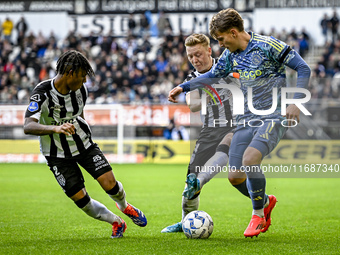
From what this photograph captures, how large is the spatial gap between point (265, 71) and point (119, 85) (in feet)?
54.0

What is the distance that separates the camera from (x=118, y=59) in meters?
23.2

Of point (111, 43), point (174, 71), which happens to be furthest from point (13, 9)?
point (174, 71)

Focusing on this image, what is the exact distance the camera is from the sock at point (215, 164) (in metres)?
5.97

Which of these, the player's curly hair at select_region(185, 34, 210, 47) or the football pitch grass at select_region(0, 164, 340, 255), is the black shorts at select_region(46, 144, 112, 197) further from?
the player's curly hair at select_region(185, 34, 210, 47)

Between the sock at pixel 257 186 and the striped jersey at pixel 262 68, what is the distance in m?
0.56

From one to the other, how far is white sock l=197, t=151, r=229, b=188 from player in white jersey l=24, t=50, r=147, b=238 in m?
0.92

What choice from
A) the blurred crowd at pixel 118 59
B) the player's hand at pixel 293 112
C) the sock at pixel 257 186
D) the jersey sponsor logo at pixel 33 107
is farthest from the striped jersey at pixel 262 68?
the blurred crowd at pixel 118 59

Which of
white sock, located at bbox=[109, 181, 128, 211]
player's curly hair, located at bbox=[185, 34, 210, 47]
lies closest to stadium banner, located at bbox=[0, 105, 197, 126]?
player's curly hair, located at bbox=[185, 34, 210, 47]

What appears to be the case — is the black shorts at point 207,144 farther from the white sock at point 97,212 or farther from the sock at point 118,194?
the white sock at point 97,212

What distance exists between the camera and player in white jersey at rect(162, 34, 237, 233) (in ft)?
20.3

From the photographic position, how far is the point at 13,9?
27.1m

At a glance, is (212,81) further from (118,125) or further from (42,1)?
(42,1)

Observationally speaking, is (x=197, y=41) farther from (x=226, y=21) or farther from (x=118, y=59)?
(x=118, y=59)

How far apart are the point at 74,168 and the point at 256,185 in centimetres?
194
